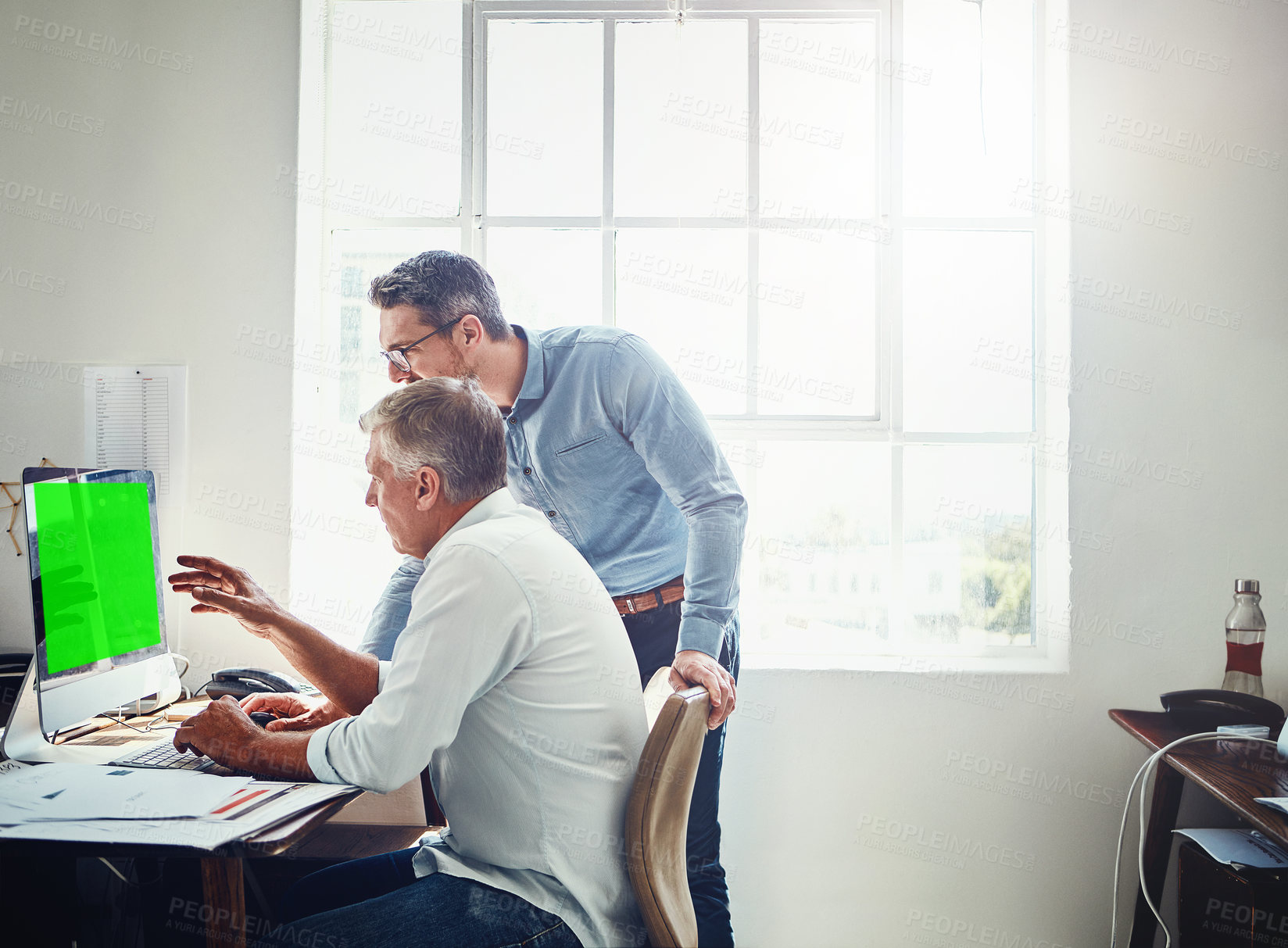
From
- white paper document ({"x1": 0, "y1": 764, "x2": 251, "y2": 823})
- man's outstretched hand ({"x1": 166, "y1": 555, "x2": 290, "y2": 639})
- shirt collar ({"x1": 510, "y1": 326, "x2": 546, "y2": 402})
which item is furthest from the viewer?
shirt collar ({"x1": 510, "y1": 326, "x2": 546, "y2": 402})

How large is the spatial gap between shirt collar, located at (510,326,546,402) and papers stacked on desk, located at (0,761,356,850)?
0.96 m

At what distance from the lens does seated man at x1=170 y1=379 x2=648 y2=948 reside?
118cm

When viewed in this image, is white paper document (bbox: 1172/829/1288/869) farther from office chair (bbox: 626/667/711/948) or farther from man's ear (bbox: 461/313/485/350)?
man's ear (bbox: 461/313/485/350)

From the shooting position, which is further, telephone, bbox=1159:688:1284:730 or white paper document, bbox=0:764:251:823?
telephone, bbox=1159:688:1284:730

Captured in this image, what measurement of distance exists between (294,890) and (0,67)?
8.18ft

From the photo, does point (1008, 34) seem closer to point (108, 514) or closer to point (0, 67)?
point (108, 514)

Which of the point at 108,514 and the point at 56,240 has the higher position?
the point at 56,240

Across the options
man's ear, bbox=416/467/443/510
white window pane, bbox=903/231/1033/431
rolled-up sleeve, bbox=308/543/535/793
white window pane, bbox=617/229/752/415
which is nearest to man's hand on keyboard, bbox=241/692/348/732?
rolled-up sleeve, bbox=308/543/535/793

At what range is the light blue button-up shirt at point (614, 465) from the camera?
1833mm

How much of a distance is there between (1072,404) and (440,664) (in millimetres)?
1990

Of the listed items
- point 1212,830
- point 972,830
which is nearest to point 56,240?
point 972,830

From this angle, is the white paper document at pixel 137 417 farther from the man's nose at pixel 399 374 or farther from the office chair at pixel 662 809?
the office chair at pixel 662 809

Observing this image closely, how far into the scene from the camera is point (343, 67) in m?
2.57

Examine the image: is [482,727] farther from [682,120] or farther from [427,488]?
[682,120]
